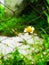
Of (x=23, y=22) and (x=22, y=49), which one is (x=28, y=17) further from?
(x=22, y=49)

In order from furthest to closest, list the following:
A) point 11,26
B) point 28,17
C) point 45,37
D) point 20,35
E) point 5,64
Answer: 1. point 28,17
2. point 11,26
3. point 20,35
4. point 45,37
5. point 5,64

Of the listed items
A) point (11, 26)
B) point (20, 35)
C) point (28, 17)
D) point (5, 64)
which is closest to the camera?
point (5, 64)

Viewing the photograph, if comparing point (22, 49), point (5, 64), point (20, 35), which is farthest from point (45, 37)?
point (5, 64)

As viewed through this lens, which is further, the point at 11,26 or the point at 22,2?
the point at 22,2

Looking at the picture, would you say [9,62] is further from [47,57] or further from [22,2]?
[22,2]

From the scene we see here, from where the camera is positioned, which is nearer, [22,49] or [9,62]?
[9,62]

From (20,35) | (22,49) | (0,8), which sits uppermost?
(0,8)

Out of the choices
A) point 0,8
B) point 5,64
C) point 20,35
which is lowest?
point 5,64

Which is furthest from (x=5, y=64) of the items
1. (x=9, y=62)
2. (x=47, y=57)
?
(x=47, y=57)

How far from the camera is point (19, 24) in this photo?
173 inches

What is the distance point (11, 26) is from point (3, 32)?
202mm

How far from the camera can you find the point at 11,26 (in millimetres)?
4258

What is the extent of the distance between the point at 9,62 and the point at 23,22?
206cm

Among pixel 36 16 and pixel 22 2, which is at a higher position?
pixel 22 2
